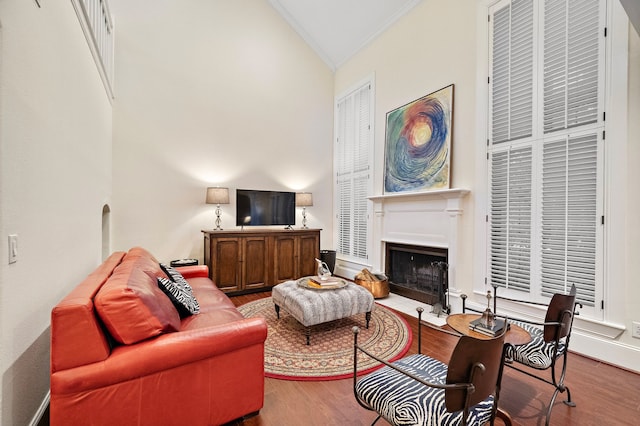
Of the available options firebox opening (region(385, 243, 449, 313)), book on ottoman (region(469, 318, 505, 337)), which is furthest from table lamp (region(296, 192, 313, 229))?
book on ottoman (region(469, 318, 505, 337))

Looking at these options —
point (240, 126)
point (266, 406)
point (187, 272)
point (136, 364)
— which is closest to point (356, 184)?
point (240, 126)

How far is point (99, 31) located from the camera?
3.04 m

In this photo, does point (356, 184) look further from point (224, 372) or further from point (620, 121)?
point (224, 372)

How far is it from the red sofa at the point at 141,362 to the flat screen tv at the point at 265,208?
2.98m

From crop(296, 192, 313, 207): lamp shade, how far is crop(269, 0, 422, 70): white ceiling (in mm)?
2895

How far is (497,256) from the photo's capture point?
3.22 meters

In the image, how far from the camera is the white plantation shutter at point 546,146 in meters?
2.56

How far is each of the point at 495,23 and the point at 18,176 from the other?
4490 mm

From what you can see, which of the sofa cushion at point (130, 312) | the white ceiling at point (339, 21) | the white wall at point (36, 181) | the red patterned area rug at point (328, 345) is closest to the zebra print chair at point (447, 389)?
the red patterned area rug at point (328, 345)

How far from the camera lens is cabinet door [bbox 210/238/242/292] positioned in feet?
13.8

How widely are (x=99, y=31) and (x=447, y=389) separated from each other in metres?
4.34

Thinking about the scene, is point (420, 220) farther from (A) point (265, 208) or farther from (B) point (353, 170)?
(A) point (265, 208)

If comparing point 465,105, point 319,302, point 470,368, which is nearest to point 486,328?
point 470,368

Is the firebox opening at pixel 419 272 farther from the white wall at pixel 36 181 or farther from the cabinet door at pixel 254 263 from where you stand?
the white wall at pixel 36 181
